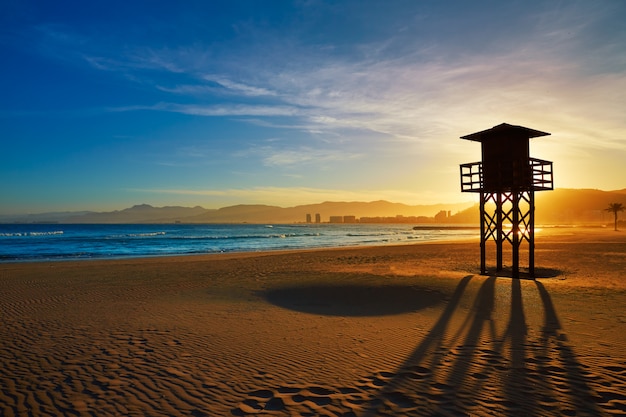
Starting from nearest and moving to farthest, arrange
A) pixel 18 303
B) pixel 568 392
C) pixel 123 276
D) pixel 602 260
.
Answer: pixel 568 392 → pixel 18 303 → pixel 123 276 → pixel 602 260

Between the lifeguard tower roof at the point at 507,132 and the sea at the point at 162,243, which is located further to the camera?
the sea at the point at 162,243

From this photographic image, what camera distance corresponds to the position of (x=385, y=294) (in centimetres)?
1328

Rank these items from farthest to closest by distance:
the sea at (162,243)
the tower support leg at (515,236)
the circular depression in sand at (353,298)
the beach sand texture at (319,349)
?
the sea at (162,243)
the tower support leg at (515,236)
the circular depression in sand at (353,298)
the beach sand texture at (319,349)

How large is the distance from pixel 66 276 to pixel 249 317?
44.2 feet

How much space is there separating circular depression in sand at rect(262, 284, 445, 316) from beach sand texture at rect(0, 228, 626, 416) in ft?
0.20

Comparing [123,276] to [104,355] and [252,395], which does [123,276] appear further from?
[252,395]

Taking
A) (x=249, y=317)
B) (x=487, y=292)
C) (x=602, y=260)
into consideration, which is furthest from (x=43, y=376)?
(x=602, y=260)

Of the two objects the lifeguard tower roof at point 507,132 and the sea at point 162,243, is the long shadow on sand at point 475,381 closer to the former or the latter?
the lifeguard tower roof at point 507,132

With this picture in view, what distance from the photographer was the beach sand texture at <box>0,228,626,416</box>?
5340mm

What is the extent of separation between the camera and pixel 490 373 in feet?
20.2

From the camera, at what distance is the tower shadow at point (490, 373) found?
508 centimetres

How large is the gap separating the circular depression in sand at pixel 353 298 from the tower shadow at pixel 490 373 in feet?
6.24

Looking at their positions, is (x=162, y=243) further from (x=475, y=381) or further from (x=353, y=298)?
(x=475, y=381)

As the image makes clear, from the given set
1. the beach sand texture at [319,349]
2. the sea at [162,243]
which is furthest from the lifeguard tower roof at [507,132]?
the sea at [162,243]
